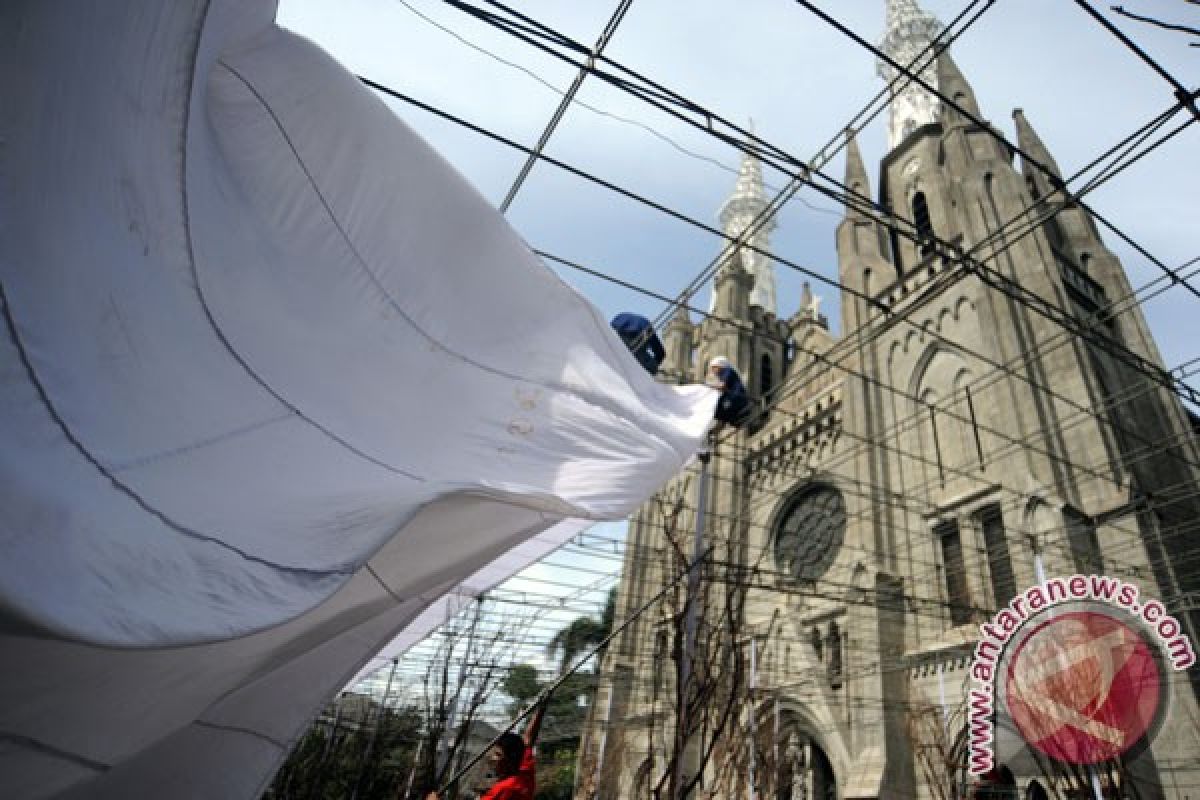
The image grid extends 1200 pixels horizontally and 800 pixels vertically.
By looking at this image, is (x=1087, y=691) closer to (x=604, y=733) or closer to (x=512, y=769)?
(x=512, y=769)

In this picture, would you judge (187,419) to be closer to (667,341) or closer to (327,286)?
(327,286)

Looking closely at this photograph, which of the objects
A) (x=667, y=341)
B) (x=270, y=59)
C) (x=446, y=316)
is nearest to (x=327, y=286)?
(x=446, y=316)

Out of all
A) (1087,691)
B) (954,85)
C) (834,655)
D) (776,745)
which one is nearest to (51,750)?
(1087,691)

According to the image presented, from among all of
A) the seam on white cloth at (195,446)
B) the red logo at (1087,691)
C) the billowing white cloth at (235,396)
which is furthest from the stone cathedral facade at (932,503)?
the seam on white cloth at (195,446)

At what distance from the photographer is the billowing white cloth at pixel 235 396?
4.53 feet

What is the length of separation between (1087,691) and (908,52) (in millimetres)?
26461

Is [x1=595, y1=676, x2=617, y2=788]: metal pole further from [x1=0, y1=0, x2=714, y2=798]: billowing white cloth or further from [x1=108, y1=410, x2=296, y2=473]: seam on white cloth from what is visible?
[x1=108, y1=410, x2=296, y2=473]: seam on white cloth

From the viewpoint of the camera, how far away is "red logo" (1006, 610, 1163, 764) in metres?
6.47

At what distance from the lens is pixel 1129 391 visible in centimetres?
1477

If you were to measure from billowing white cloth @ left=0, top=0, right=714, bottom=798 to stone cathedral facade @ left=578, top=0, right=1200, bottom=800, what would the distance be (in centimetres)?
439

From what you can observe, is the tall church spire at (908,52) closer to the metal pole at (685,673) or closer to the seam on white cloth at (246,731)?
the metal pole at (685,673)

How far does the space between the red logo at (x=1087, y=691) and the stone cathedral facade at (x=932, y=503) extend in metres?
0.56

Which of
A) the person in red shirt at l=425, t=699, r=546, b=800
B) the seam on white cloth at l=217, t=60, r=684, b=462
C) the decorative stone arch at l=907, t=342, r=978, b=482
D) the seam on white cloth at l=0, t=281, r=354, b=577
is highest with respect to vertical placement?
the decorative stone arch at l=907, t=342, r=978, b=482

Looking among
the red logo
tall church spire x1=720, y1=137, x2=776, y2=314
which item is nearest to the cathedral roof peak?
tall church spire x1=720, y1=137, x2=776, y2=314
